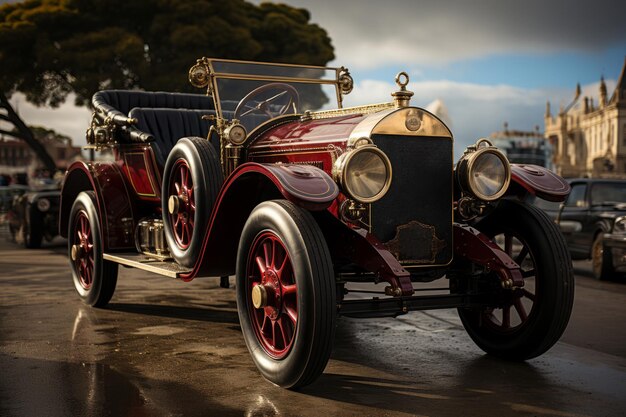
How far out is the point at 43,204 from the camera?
48.9 feet

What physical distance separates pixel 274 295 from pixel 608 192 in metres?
8.91

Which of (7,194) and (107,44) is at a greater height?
(107,44)

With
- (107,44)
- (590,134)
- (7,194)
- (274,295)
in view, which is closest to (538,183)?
(274,295)

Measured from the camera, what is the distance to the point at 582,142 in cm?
11856

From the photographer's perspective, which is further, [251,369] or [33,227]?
[33,227]

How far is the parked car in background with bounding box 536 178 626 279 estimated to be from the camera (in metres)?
10.5

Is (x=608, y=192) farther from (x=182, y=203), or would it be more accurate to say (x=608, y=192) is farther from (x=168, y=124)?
(x=182, y=203)

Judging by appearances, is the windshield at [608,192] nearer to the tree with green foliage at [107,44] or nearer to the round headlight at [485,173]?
the round headlight at [485,173]

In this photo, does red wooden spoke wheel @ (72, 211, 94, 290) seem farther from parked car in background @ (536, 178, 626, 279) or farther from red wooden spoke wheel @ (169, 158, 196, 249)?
parked car in background @ (536, 178, 626, 279)

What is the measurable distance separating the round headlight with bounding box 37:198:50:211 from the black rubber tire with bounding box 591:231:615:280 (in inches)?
392

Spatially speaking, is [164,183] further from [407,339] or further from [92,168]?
[407,339]

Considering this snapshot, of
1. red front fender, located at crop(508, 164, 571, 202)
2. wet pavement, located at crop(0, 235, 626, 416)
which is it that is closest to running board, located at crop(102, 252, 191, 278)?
wet pavement, located at crop(0, 235, 626, 416)

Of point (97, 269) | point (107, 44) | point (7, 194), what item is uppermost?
point (107, 44)

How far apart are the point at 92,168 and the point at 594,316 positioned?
5.09 meters
